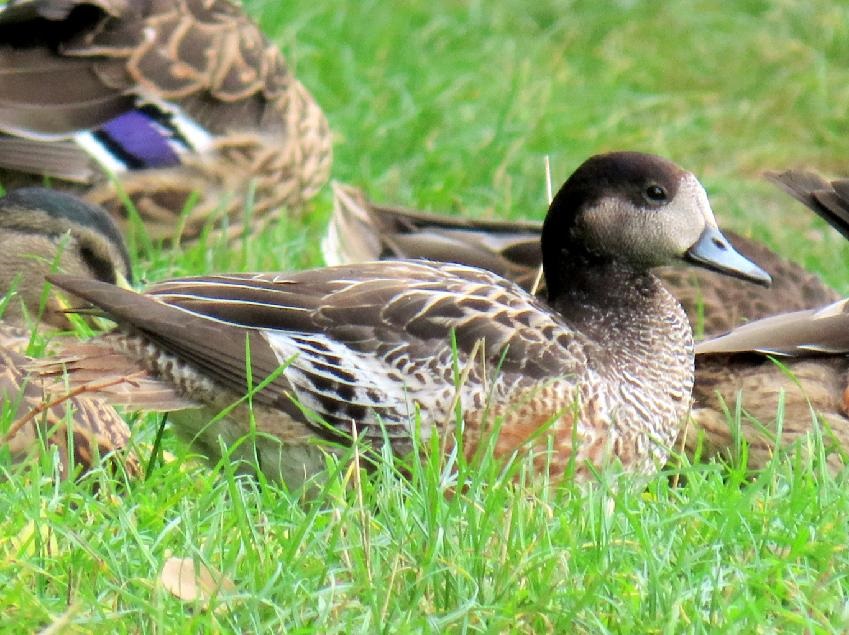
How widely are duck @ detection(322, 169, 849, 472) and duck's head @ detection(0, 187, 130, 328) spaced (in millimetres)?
974

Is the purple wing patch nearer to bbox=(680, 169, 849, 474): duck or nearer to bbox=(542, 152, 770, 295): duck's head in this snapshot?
bbox=(542, 152, 770, 295): duck's head

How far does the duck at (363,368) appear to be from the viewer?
171 inches

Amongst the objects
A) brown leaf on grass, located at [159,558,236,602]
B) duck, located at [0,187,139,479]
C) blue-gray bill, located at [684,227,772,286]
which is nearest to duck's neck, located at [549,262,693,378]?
blue-gray bill, located at [684,227,772,286]

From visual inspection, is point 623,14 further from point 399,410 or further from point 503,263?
point 399,410

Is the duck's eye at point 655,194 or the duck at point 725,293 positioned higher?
the duck's eye at point 655,194

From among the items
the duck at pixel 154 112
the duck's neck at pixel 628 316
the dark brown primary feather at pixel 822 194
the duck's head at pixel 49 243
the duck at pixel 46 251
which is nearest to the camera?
the duck's neck at pixel 628 316

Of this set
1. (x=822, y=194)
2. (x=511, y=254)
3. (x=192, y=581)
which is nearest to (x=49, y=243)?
(x=511, y=254)

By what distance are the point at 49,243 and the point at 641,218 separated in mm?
2124

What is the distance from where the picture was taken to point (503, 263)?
6281 millimetres

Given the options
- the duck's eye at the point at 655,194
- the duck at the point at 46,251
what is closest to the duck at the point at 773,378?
the duck's eye at the point at 655,194

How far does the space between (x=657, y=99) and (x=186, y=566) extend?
6.67 m

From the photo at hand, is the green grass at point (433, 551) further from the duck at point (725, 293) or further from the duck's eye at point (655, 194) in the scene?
the duck's eye at point (655, 194)

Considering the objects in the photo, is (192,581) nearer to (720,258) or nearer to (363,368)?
(363,368)

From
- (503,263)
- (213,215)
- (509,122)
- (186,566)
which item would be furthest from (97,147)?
(186,566)
